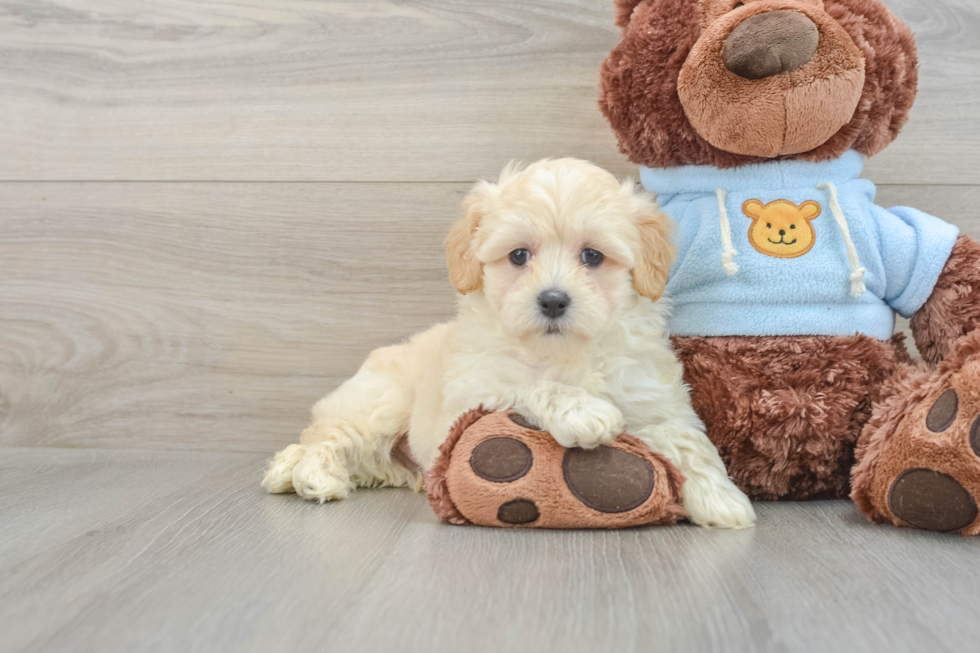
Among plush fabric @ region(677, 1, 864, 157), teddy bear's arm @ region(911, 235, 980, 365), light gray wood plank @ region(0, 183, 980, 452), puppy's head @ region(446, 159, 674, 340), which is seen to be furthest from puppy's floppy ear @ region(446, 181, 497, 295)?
teddy bear's arm @ region(911, 235, 980, 365)

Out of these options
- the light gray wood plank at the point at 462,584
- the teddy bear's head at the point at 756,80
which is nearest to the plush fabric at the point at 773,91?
the teddy bear's head at the point at 756,80

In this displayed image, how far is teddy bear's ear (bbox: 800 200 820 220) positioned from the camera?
134 cm

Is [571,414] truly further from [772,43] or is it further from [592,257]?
[772,43]

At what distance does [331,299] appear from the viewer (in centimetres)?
183

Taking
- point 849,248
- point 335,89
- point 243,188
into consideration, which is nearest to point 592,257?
point 849,248

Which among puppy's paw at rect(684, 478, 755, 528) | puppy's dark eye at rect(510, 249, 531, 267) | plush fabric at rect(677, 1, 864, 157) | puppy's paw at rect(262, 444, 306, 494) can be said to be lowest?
puppy's paw at rect(262, 444, 306, 494)

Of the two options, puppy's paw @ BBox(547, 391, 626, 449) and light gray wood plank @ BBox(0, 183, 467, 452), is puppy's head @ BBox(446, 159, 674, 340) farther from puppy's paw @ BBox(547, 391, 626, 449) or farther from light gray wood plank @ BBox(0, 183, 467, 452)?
light gray wood plank @ BBox(0, 183, 467, 452)

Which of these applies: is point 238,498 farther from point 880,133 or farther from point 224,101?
point 880,133

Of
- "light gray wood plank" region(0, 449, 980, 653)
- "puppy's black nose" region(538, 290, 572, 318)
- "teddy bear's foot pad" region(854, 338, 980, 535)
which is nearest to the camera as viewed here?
"light gray wood plank" region(0, 449, 980, 653)

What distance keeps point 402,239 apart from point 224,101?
A: 540 mm

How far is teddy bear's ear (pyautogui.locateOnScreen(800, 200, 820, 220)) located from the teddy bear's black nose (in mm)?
238

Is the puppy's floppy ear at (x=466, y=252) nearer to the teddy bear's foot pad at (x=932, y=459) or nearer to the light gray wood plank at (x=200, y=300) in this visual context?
the light gray wood plank at (x=200, y=300)

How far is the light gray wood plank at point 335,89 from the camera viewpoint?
5.53ft

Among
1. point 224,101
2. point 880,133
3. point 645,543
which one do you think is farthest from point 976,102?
point 224,101
